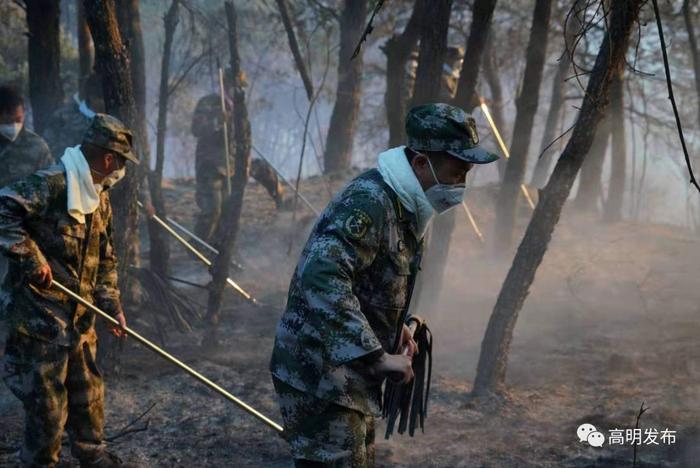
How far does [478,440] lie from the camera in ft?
16.5

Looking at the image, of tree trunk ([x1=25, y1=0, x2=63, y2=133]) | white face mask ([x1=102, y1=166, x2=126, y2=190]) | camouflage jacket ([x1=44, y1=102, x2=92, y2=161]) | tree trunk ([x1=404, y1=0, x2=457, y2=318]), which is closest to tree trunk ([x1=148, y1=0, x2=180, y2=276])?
camouflage jacket ([x1=44, y1=102, x2=92, y2=161])

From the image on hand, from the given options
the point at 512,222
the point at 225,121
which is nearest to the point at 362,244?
the point at 225,121

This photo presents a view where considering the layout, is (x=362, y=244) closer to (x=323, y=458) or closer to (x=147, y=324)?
(x=323, y=458)

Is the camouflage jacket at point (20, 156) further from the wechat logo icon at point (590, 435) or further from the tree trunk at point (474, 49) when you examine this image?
the wechat logo icon at point (590, 435)

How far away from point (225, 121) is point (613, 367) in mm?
5796

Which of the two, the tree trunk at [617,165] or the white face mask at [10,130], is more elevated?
the tree trunk at [617,165]

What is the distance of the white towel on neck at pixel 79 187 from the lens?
11.7 feet

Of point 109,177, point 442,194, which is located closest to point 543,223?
point 442,194

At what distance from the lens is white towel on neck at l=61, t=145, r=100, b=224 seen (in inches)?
140

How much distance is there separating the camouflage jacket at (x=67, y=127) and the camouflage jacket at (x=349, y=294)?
5.58m

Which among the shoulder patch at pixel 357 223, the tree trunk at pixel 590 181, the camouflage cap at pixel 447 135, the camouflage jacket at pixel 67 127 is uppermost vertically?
the tree trunk at pixel 590 181

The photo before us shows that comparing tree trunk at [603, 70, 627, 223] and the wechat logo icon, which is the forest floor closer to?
the wechat logo icon

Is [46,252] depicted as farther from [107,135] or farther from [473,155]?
[473,155]

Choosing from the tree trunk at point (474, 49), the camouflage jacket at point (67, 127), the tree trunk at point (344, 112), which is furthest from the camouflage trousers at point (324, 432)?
the tree trunk at point (344, 112)
